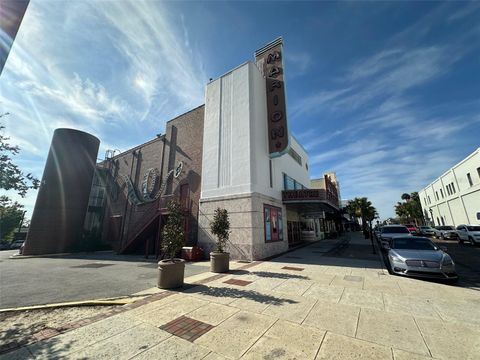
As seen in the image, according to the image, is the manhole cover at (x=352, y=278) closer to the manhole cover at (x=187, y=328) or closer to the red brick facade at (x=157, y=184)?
the manhole cover at (x=187, y=328)

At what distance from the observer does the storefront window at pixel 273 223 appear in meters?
14.2

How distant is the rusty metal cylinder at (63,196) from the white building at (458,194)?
50.0 m

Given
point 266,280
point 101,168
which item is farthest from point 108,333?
point 101,168

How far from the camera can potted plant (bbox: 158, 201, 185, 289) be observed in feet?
23.0

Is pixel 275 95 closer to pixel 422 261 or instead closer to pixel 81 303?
pixel 422 261

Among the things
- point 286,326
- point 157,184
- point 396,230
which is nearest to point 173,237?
point 286,326

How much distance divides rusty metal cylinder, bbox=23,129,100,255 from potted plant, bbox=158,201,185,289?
21.5 m

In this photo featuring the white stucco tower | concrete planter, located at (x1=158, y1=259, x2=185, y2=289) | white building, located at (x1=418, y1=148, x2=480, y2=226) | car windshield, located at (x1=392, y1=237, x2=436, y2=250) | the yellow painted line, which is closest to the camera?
the yellow painted line

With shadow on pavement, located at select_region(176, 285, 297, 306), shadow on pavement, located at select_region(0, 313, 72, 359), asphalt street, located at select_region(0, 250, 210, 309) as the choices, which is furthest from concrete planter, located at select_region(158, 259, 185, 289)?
shadow on pavement, located at select_region(0, 313, 72, 359)

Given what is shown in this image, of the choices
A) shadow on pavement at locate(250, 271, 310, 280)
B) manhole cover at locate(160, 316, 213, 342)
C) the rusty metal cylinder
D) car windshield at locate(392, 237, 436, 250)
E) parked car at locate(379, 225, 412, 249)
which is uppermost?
the rusty metal cylinder

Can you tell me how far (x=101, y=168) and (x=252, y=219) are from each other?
88.9 ft

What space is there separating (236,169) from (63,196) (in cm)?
2133

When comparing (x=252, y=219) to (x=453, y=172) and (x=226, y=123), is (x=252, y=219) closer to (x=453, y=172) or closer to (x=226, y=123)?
(x=226, y=123)

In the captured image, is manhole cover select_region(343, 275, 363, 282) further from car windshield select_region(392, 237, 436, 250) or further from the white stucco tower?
the white stucco tower
